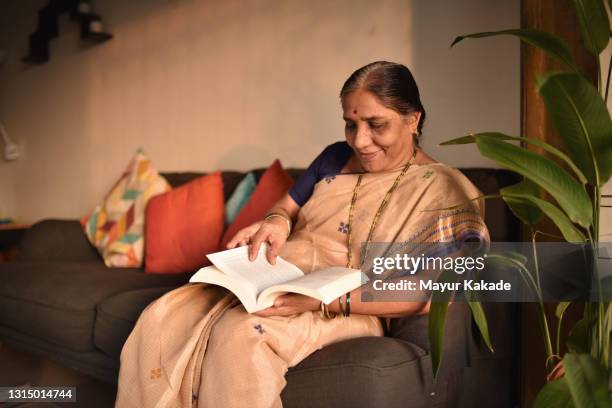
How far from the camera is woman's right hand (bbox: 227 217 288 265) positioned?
4.85 ft

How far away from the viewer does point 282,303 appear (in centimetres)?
128

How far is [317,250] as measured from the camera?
1580mm

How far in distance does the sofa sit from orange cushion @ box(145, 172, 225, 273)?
10 cm

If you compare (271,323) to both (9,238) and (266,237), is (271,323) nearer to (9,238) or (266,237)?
(266,237)

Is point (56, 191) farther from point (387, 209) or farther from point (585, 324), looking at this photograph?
point (585, 324)

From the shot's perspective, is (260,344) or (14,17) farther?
(14,17)

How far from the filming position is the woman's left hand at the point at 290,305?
1.28 meters

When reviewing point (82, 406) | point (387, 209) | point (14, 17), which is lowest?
point (82, 406)

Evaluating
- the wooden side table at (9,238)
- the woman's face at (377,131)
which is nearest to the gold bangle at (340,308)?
the woman's face at (377,131)

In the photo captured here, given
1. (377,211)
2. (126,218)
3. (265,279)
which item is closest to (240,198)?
(126,218)

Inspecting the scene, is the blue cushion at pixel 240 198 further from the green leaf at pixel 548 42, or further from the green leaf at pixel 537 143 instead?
the green leaf at pixel 548 42

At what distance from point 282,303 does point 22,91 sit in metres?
3.71

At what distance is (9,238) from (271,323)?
3.11m

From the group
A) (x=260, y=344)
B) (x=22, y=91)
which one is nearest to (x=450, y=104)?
(x=260, y=344)
